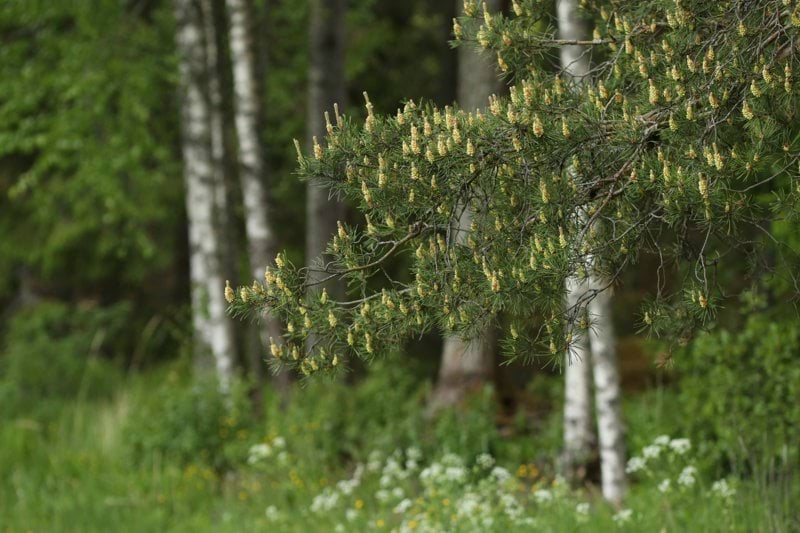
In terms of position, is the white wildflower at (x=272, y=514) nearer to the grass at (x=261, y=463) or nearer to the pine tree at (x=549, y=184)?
the grass at (x=261, y=463)

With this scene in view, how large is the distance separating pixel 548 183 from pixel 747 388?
3865mm

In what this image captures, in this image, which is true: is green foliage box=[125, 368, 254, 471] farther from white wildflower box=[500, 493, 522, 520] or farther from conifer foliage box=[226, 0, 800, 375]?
conifer foliage box=[226, 0, 800, 375]

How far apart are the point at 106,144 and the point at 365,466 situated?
4.57 meters

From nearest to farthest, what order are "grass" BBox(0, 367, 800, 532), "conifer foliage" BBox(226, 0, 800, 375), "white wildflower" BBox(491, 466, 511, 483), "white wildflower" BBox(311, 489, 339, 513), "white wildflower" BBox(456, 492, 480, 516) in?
"conifer foliage" BBox(226, 0, 800, 375), "white wildflower" BBox(456, 492, 480, 516), "white wildflower" BBox(491, 466, 511, 483), "white wildflower" BBox(311, 489, 339, 513), "grass" BBox(0, 367, 800, 532)

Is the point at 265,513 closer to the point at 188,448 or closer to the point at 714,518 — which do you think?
the point at 188,448

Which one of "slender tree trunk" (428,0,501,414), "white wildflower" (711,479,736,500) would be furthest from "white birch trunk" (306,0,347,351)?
"white wildflower" (711,479,736,500)

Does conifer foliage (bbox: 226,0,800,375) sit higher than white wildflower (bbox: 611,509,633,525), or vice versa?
conifer foliage (bbox: 226,0,800,375)

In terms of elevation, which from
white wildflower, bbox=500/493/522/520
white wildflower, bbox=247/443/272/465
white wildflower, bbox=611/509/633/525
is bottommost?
white wildflower, bbox=611/509/633/525

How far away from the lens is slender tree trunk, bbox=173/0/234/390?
995cm

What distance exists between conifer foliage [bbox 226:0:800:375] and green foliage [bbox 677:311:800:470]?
292cm

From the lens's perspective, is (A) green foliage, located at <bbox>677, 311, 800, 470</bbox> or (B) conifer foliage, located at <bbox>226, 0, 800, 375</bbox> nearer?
(B) conifer foliage, located at <bbox>226, 0, 800, 375</bbox>

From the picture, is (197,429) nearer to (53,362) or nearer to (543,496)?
(53,362)

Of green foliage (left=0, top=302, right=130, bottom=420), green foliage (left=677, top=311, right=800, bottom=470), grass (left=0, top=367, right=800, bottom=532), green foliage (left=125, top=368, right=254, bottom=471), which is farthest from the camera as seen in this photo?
green foliage (left=0, top=302, right=130, bottom=420)

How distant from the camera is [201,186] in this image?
10.2m
